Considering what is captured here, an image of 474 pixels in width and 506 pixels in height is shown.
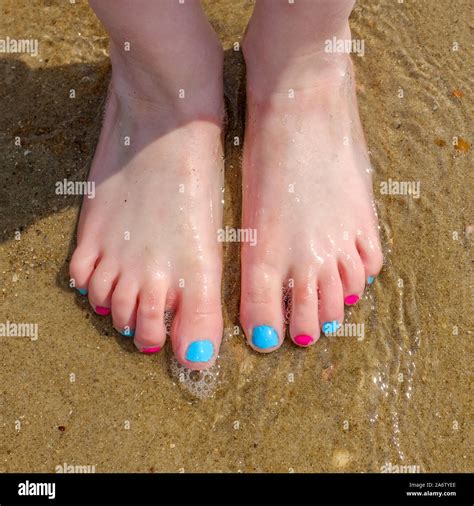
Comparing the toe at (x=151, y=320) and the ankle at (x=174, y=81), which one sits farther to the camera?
the toe at (x=151, y=320)

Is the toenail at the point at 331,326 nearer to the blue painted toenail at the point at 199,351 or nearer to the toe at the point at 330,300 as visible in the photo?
the toe at the point at 330,300

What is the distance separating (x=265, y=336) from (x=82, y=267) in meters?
0.58

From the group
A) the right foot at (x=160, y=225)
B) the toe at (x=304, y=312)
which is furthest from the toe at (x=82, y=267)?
the toe at (x=304, y=312)

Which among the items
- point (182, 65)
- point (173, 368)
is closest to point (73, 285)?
point (173, 368)

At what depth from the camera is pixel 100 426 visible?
1650 mm

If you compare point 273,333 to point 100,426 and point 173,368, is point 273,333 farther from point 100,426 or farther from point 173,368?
point 100,426

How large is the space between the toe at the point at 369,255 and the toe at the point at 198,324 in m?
0.44

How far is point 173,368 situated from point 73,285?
397 mm

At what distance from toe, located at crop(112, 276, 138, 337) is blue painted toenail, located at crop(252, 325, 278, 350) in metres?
0.36

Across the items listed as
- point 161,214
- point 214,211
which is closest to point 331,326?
point 214,211

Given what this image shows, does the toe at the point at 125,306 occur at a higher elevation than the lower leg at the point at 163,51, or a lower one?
lower

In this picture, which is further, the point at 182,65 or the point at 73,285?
the point at 73,285

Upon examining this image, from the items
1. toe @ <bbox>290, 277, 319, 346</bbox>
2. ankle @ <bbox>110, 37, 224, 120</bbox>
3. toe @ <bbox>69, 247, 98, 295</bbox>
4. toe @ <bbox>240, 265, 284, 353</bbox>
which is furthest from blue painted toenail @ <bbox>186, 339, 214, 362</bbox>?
ankle @ <bbox>110, 37, 224, 120</bbox>

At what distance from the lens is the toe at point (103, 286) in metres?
1.76
